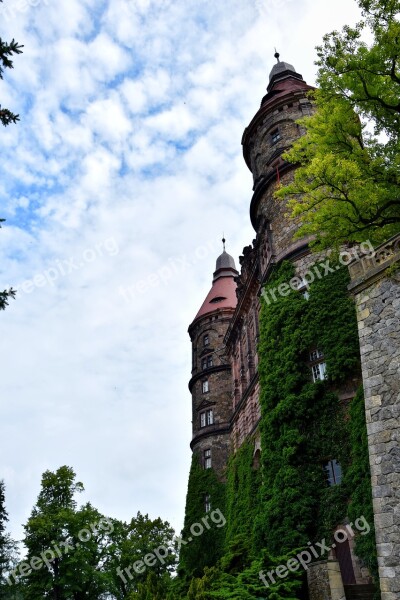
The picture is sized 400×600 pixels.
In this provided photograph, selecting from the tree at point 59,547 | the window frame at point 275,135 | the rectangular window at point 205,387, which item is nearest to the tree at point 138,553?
the tree at point 59,547

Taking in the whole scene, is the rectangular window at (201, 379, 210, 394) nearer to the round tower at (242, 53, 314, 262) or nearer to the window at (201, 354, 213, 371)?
the window at (201, 354, 213, 371)

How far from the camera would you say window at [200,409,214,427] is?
35156 millimetres

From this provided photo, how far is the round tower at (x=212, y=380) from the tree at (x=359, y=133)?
75.1ft

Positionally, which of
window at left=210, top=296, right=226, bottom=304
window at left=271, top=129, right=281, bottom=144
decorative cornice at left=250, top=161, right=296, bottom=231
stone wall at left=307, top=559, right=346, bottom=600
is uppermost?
window at left=210, top=296, right=226, bottom=304

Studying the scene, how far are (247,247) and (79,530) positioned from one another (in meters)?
19.4

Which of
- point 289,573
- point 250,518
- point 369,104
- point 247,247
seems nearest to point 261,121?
point 247,247

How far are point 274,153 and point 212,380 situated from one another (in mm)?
18192

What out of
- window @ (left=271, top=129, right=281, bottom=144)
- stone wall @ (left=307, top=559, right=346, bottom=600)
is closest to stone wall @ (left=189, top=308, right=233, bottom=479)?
window @ (left=271, top=129, right=281, bottom=144)

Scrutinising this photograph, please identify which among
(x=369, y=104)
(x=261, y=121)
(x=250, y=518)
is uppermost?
(x=261, y=121)

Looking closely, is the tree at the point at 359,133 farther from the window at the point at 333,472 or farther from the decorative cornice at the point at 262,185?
the decorative cornice at the point at 262,185

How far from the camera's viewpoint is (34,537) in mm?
29141

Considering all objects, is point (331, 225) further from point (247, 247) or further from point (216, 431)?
point (216, 431)

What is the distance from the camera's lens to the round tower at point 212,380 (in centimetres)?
3366

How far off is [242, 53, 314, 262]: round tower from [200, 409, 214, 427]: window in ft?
51.6
